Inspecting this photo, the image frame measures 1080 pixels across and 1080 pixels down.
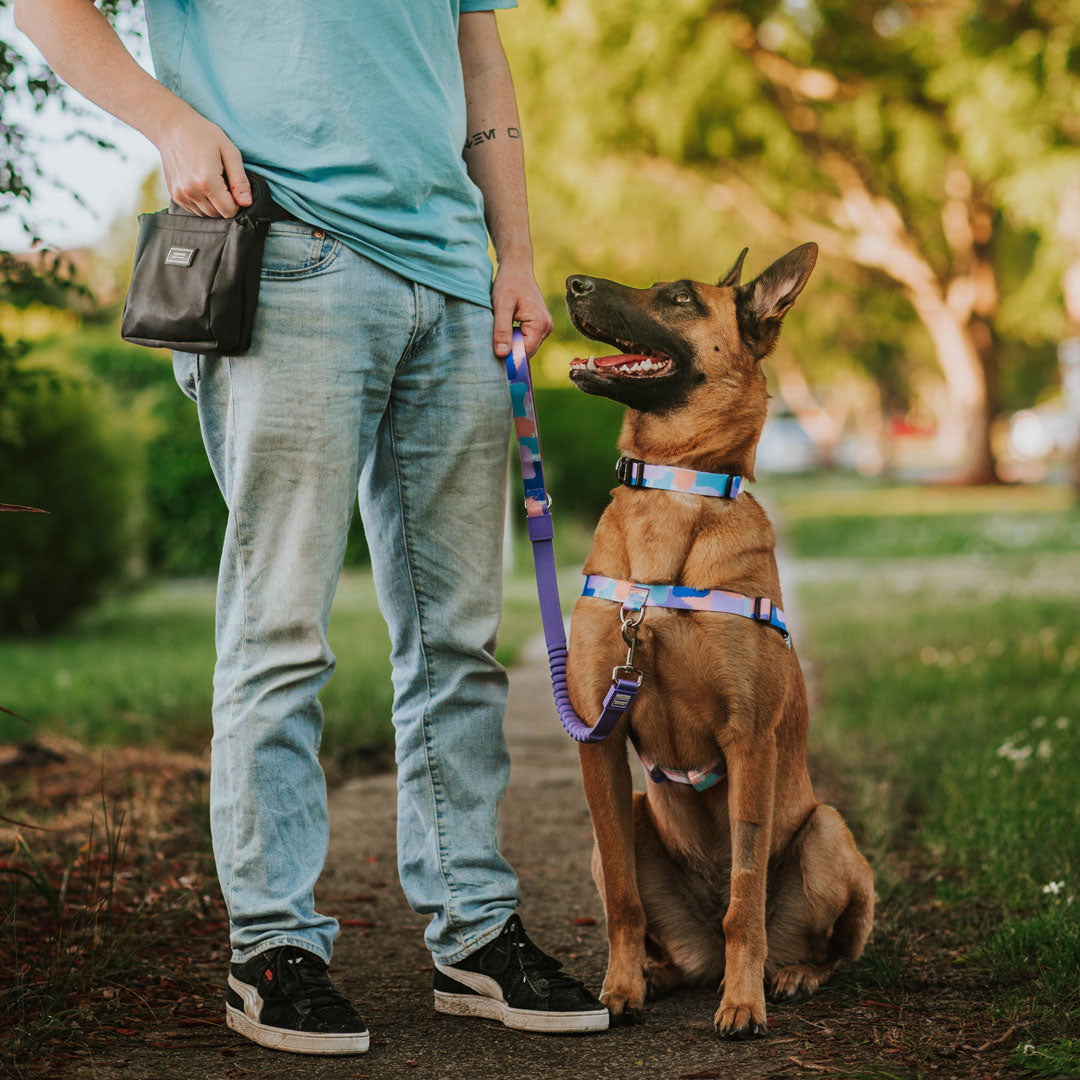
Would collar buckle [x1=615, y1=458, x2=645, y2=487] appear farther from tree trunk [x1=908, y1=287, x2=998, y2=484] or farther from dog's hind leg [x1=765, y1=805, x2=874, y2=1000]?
tree trunk [x1=908, y1=287, x2=998, y2=484]

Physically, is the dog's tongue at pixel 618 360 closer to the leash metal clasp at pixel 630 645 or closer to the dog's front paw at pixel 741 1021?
the leash metal clasp at pixel 630 645

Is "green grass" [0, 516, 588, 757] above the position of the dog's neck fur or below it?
below

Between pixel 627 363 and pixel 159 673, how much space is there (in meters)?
4.79

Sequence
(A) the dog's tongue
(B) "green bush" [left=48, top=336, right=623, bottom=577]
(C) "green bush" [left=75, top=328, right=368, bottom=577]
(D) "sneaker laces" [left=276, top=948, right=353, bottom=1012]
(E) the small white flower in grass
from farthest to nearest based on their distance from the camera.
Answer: (C) "green bush" [left=75, top=328, right=368, bottom=577]
(B) "green bush" [left=48, top=336, right=623, bottom=577]
(E) the small white flower in grass
(A) the dog's tongue
(D) "sneaker laces" [left=276, top=948, right=353, bottom=1012]

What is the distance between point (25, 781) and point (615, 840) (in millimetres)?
2827

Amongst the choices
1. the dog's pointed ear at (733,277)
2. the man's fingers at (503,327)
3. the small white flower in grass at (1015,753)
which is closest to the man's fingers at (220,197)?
the man's fingers at (503,327)

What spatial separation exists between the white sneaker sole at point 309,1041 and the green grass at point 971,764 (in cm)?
126

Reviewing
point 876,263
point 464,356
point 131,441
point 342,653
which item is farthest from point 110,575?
point 876,263

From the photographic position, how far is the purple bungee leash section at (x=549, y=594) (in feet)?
9.20

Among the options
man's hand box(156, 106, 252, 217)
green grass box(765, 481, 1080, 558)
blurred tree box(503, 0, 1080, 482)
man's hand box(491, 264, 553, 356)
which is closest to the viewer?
man's hand box(156, 106, 252, 217)

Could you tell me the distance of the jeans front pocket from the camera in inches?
103

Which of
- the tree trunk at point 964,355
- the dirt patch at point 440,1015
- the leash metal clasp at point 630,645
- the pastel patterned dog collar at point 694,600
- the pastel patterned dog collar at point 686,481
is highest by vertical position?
the tree trunk at point 964,355

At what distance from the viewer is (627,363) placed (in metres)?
3.10

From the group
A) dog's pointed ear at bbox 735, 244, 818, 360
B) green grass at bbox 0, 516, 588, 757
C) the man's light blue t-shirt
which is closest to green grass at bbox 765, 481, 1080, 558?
green grass at bbox 0, 516, 588, 757
